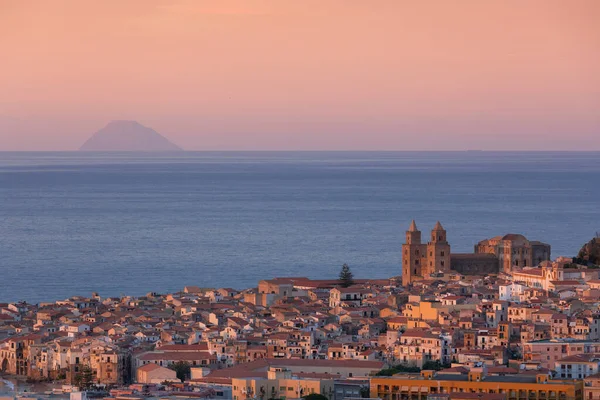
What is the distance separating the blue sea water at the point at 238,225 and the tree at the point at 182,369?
24493mm

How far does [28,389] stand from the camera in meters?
37.1

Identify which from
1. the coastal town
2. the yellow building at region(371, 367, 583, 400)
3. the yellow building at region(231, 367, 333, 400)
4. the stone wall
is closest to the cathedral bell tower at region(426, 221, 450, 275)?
the stone wall

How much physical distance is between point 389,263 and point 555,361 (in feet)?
132

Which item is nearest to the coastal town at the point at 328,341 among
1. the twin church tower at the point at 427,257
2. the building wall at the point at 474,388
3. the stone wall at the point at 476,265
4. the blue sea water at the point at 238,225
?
the building wall at the point at 474,388

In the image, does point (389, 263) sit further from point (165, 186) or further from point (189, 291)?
point (165, 186)

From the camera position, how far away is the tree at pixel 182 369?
37.9 m

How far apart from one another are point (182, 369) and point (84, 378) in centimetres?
222

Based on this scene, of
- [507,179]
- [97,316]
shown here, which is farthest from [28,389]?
[507,179]

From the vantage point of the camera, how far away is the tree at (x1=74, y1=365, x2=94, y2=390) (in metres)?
37.3

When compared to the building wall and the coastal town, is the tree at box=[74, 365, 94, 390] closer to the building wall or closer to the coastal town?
the coastal town

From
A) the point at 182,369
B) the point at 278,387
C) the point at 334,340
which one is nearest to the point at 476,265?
the point at 334,340

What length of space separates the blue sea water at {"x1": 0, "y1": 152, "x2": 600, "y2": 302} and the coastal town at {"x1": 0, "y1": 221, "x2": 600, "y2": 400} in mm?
14831

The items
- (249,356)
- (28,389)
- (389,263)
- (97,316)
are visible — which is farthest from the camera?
(389,263)

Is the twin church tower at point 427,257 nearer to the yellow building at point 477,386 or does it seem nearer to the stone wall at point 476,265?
the stone wall at point 476,265
